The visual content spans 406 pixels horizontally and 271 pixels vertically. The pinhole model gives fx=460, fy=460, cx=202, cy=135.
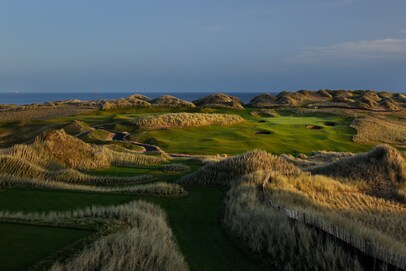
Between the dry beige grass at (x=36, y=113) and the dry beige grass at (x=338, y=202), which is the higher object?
the dry beige grass at (x=338, y=202)

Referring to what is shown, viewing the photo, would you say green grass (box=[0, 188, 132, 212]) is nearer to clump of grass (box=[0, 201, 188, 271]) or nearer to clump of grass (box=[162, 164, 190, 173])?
clump of grass (box=[0, 201, 188, 271])

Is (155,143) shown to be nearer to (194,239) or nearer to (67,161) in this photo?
(67,161)

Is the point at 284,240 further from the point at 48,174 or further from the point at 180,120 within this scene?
the point at 180,120

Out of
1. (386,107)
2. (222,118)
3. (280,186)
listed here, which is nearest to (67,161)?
(280,186)

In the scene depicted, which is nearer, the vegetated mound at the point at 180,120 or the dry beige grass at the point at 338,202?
the dry beige grass at the point at 338,202

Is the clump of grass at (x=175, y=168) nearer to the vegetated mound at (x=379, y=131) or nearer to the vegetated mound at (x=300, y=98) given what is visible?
the vegetated mound at (x=379, y=131)

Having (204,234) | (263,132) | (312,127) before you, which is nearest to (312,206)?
(204,234)

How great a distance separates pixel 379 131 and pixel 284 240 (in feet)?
148

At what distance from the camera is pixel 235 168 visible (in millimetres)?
18844

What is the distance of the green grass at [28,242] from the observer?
7.80 meters

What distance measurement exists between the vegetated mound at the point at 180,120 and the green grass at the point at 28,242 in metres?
37.5

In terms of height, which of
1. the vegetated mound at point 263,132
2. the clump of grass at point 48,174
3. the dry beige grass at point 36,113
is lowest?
the dry beige grass at point 36,113

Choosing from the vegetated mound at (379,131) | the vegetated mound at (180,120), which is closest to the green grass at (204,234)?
the vegetated mound at (180,120)

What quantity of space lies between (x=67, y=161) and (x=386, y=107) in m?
73.0
